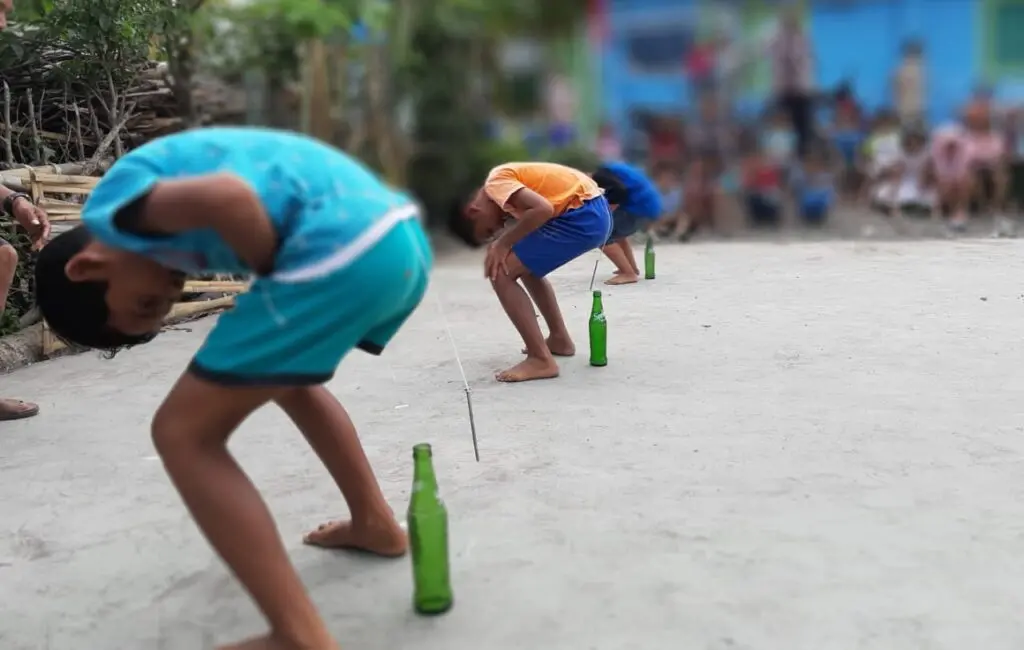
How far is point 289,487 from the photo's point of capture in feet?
11.4

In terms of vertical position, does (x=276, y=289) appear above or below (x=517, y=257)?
above

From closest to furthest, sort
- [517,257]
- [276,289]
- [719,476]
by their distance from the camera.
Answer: [276,289], [719,476], [517,257]

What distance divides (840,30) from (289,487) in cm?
1187

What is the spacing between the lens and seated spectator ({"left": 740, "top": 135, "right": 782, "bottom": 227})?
11.7 meters

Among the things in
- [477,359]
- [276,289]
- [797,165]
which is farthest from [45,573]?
[797,165]

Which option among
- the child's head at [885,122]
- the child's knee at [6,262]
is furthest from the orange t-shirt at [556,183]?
the child's head at [885,122]

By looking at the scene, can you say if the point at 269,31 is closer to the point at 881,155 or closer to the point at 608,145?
A: the point at 608,145

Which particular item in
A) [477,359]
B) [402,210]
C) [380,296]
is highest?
[402,210]

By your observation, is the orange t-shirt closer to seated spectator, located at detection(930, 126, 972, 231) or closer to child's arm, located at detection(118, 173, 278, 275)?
child's arm, located at detection(118, 173, 278, 275)

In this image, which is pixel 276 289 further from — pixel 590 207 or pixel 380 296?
pixel 590 207

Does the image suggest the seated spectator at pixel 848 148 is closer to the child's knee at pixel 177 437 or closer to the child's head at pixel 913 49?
the child's head at pixel 913 49

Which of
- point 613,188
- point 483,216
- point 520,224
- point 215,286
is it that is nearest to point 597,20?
point 613,188

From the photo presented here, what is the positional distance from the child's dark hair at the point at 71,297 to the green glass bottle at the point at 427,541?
76 centimetres

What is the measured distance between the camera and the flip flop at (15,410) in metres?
4.48
